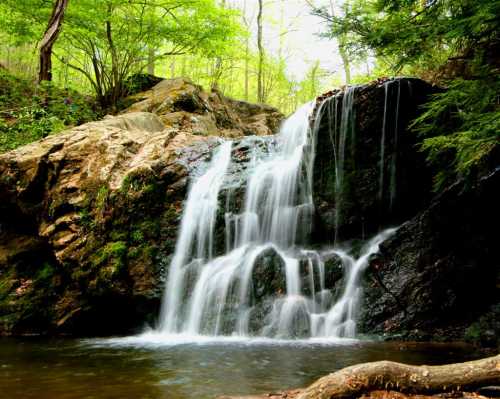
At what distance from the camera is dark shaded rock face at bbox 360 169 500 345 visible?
252 inches

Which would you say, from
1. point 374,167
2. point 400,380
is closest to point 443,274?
point 374,167

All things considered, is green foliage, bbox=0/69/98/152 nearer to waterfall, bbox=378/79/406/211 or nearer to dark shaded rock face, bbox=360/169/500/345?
waterfall, bbox=378/79/406/211

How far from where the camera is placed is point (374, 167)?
791 cm

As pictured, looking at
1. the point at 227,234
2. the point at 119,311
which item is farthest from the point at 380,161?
the point at 119,311

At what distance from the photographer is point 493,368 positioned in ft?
9.45

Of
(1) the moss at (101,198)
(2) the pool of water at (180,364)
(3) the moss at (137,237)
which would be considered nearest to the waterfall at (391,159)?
(2) the pool of water at (180,364)

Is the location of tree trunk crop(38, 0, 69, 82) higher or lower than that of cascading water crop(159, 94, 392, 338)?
higher

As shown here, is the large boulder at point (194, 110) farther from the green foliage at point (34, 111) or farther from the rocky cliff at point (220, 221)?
the rocky cliff at point (220, 221)

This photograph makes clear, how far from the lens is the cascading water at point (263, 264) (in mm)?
6906

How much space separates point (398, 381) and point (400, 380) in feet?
0.05

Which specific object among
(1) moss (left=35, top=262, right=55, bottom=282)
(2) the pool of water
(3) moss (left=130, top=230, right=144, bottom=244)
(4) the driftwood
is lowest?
(2) the pool of water

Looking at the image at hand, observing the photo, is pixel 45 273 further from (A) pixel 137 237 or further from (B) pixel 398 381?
(B) pixel 398 381

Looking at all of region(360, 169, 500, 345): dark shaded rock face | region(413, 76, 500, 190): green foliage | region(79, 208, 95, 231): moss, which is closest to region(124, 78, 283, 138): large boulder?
region(79, 208, 95, 231): moss

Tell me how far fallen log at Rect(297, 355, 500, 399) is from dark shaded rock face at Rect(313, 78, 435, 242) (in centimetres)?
499
